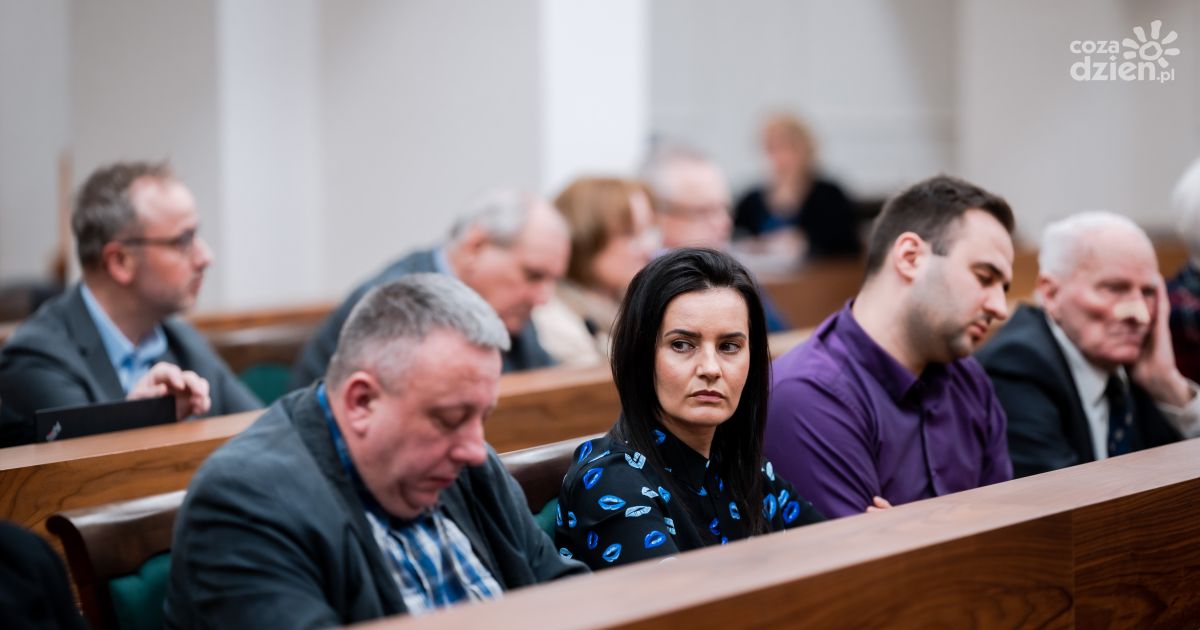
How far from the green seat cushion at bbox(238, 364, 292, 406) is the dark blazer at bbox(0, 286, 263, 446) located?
2.53ft

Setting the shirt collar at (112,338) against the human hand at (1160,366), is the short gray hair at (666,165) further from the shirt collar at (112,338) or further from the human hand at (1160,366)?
the shirt collar at (112,338)

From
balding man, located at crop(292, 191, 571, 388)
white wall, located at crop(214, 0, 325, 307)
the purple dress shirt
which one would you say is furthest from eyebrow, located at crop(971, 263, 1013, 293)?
white wall, located at crop(214, 0, 325, 307)

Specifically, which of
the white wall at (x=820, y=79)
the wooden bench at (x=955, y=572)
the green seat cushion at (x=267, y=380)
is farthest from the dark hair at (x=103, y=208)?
the white wall at (x=820, y=79)

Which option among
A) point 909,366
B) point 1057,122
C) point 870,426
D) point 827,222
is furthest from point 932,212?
point 1057,122

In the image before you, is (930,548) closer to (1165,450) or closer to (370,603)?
(370,603)

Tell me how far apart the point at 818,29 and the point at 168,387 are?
22.4 feet

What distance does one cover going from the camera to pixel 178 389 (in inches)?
108

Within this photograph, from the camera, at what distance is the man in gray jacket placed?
1656 millimetres

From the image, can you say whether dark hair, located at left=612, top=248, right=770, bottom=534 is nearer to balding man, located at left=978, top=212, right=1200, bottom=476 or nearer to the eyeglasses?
balding man, located at left=978, top=212, right=1200, bottom=476

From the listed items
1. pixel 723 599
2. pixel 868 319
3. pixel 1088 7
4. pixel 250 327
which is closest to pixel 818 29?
pixel 1088 7

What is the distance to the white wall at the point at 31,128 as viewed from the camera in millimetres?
8336

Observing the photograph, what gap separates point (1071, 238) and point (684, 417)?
4.46ft

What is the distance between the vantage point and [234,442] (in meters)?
1.79

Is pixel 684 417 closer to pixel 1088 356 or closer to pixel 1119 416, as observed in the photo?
pixel 1088 356
